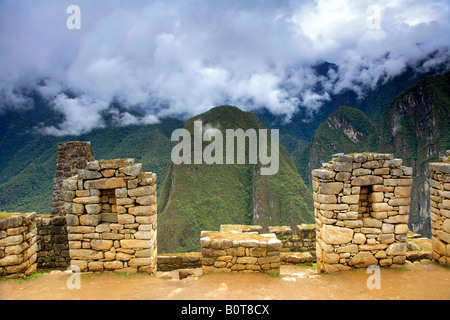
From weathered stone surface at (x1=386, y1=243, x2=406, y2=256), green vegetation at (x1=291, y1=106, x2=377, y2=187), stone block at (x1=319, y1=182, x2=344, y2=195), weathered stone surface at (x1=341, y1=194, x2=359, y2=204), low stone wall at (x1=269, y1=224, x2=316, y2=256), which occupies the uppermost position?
green vegetation at (x1=291, y1=106, x2=377, y2=187)

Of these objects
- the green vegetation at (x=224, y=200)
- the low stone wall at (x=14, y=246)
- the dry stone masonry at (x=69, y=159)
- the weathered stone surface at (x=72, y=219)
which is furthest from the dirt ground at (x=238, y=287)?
the green vegetation at (x=224, y=200)

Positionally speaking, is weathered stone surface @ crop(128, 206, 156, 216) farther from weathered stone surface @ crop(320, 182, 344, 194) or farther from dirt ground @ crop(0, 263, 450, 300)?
weathered stone surface @ crop(320, 182, 344, 194)

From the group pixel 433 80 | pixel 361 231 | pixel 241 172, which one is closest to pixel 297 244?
pixel 361 231

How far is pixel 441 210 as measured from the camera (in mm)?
5895

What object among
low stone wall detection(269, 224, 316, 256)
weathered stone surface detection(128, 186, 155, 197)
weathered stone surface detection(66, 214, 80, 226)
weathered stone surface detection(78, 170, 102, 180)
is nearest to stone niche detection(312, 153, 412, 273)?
low stone wall detection(269, 224, 316, 256)

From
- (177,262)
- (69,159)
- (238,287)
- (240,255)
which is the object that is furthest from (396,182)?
(69,159)

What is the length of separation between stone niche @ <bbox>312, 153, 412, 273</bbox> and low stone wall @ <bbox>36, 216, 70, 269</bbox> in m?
6.91

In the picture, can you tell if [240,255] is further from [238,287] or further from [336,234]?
[336,234]

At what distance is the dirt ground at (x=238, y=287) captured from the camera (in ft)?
14.8

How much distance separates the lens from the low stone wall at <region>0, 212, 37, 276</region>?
5.07m

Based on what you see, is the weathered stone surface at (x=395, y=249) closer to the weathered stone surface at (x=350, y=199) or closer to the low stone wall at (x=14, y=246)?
the weathered stone surface at (x=350, y=199)
